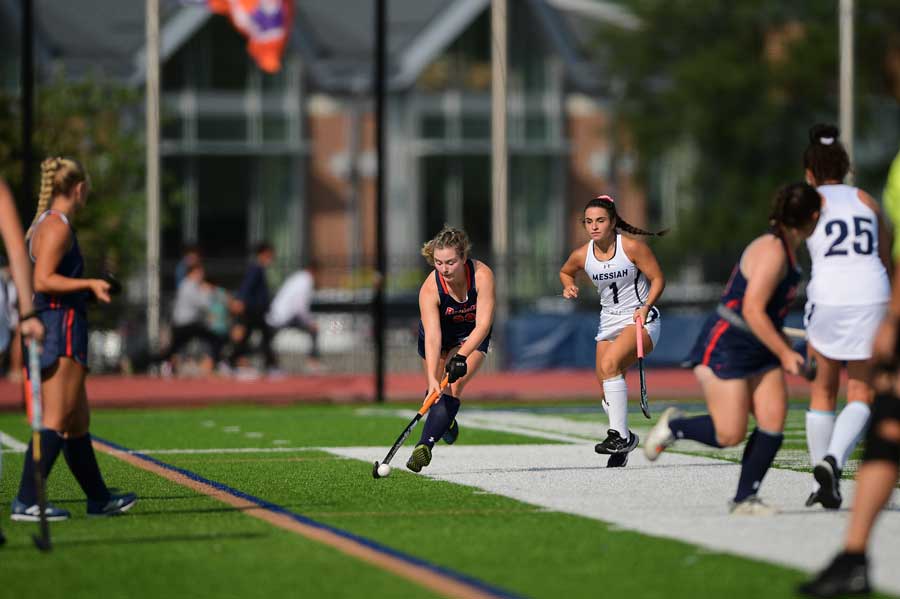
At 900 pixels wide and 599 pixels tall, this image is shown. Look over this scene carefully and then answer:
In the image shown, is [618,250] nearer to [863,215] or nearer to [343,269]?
[863,215]

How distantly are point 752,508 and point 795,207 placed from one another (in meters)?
1.53

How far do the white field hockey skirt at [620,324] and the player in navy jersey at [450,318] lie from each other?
1153 mm

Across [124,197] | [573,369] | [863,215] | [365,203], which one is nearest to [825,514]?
[863,215]

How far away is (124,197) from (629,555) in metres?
24.3

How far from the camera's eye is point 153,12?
31094 millimetres

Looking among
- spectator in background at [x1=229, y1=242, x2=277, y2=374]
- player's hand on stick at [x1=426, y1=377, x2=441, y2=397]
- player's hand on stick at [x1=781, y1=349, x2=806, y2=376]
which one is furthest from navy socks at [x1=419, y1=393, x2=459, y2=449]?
spectator in background at [x1=229, y1=242, x2=277, y2=374]

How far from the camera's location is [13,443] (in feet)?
50.5

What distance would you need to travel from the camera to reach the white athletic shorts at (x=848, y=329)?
9.34 metres

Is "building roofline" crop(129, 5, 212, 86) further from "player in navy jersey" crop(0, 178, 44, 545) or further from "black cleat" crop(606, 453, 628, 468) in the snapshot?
"player in navy jersey" crop(0, 178, 44, 545)

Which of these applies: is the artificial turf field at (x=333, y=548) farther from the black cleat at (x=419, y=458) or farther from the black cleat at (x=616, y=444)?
the black cleat at (x=616, y=444)

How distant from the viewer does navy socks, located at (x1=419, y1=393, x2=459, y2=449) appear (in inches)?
445

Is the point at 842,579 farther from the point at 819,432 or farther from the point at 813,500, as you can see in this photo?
the point at 819,432

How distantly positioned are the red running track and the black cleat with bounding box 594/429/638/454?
9.64 m

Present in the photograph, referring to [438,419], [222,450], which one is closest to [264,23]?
[222,450]
